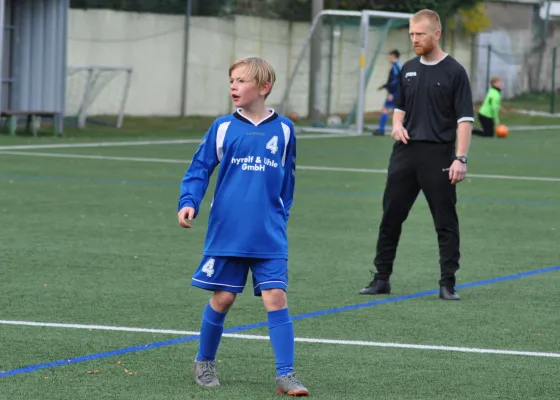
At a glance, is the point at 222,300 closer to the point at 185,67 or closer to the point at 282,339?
the point at 282,339

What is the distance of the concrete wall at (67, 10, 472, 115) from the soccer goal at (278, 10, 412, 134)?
0.03m

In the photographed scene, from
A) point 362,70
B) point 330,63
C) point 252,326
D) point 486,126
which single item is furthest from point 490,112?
point 252,326

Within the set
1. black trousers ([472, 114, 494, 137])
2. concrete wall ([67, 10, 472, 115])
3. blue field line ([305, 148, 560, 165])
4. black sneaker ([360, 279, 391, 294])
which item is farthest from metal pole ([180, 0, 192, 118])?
black sneaker ([360, 279, 391, 294])

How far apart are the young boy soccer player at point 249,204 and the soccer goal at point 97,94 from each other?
965 inches

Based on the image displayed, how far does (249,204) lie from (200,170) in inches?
11.3

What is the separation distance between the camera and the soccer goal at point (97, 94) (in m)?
31.3

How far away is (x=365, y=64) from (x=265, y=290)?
25.2 metres

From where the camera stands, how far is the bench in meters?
27.1

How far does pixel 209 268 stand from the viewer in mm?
Result: 6629

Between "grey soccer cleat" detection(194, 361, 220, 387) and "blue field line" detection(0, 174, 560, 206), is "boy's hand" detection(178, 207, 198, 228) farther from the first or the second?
"blue field line" detection(0, 174, 560, 206)

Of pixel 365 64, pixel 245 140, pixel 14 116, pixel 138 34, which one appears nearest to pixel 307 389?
pixel 245 140

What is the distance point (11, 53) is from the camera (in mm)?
28250

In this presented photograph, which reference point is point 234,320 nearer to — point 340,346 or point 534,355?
point 340,346

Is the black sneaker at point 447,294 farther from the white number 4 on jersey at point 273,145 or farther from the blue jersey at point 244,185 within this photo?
the white number 4 on jersey at point 273,145
